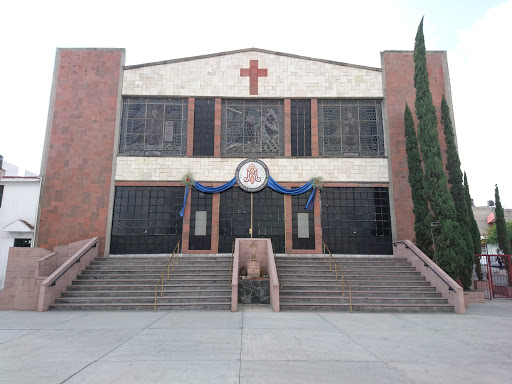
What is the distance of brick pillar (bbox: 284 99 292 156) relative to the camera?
62.8 feet

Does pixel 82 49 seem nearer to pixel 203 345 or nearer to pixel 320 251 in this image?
pixel 320 251

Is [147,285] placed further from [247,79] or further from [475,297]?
[475,297]

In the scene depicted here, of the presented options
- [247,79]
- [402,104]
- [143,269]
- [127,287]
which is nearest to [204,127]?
[247,79]

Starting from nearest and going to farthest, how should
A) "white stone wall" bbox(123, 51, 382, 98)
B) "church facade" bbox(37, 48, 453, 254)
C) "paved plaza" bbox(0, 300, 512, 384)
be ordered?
1. "paved plaza" bbox(0, 300, 512, 384)
2. "church facade" bbox(37, 48, 453, 254)
3. "white stone wall" bbox(123, 51, 382, 98)

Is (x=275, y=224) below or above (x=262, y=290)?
above

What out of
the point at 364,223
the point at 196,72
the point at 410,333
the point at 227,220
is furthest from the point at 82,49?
the point at 410,333

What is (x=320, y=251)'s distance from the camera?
58.7 feet

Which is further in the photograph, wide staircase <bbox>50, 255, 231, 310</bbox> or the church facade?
the church facade

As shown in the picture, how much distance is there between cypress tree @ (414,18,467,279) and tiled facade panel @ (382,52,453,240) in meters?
2.26

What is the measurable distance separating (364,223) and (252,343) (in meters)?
12.7

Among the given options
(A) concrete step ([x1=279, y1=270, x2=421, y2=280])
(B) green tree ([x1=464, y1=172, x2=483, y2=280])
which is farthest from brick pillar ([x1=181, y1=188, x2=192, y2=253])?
(B) green tree ([x1=464, y1=172, x2=483, y2=280])

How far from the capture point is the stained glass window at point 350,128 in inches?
760

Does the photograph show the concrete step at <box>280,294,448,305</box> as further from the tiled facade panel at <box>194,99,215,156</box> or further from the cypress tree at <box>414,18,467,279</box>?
the tiled facade panel at <box>194,99,215,156</box>

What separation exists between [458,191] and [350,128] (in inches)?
262
